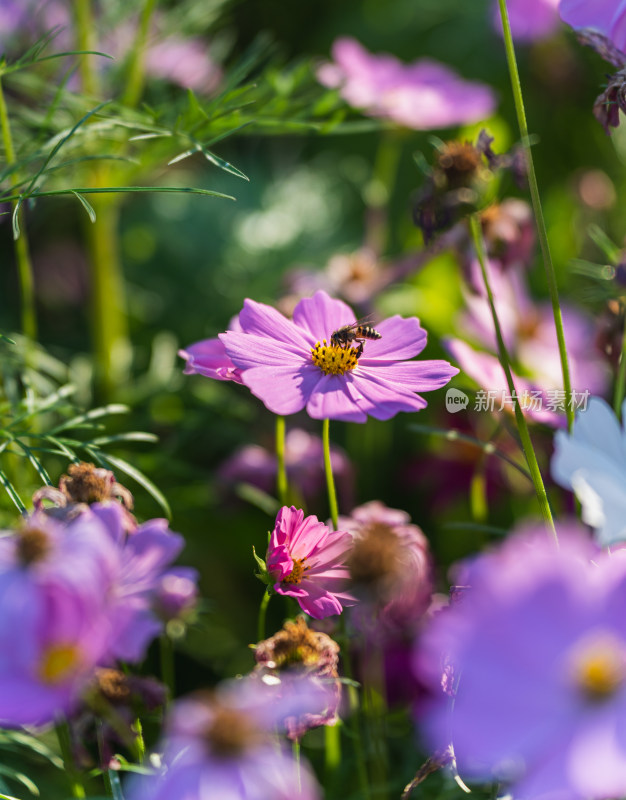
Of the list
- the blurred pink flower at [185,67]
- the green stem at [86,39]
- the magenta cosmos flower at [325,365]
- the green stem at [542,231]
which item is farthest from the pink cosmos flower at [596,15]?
the blurred pink flower at [185,67]

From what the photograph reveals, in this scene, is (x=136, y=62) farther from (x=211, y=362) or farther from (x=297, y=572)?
(x=297, y=572)

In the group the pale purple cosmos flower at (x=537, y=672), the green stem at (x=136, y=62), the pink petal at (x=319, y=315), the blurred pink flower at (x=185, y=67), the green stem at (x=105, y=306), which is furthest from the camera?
the blurred pink flower at (x=185, y=67)

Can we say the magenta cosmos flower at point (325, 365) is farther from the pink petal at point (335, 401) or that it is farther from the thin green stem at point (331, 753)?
the thin green stem at point (331, 753)

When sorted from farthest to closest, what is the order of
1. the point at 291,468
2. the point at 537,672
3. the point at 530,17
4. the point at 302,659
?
the point at 530,17
the point at 291,468
the point at 302,659
the point at 537,672

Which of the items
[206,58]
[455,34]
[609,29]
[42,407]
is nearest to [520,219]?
[609,29]

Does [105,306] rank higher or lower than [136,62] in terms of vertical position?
lower

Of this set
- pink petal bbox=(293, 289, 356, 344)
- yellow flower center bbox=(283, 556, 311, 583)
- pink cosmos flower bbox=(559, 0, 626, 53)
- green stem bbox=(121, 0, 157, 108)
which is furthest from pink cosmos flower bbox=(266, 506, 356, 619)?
green stem bbox=(121, 0, 157, 108)

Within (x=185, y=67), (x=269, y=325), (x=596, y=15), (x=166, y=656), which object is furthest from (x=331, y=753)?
(x=185, y=67)

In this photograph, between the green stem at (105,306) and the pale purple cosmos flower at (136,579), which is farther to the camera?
the green stem at (105,306)
